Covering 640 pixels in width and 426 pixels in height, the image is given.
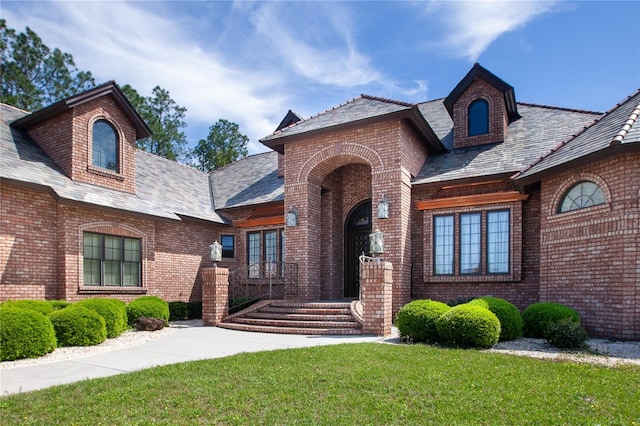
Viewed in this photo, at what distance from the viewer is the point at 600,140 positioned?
420 inches

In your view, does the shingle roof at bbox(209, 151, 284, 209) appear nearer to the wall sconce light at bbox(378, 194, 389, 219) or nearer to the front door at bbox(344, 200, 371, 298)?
the front door at bbox(344, 200, 371, 298)

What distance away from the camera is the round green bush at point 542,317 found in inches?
385

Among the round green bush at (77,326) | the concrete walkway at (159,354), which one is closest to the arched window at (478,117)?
the concrete walkway at (159,354)

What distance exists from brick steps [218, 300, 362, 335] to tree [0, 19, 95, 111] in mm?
23377

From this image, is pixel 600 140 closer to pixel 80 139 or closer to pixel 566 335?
pixel 566 335

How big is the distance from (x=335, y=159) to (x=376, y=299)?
19.1 feet

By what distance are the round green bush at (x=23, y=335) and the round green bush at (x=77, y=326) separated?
71 centimetres

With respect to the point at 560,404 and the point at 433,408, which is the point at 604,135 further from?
the point at 433,408

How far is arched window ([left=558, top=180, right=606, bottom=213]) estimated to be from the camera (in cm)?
1078

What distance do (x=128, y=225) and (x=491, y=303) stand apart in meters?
11.5

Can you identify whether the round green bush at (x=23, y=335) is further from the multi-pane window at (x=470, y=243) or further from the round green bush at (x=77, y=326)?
the multi-pane window at (x=470, y=243)

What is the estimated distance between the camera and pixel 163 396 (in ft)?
18.3

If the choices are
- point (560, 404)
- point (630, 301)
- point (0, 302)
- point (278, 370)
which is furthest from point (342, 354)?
point (0, 302)

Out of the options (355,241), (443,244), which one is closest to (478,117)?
(443,244)
